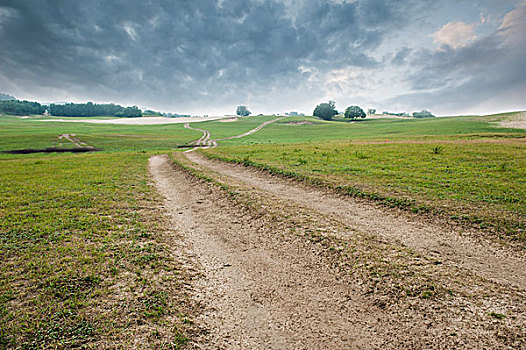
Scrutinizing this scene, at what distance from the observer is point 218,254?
690 cm

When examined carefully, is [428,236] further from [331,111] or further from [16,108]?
[16,108]

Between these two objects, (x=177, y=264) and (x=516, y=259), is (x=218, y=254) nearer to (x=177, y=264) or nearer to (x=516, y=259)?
(x=177, y=264)

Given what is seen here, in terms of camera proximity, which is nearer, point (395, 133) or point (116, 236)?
point (116, 236)

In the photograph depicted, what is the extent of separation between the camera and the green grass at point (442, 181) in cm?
823

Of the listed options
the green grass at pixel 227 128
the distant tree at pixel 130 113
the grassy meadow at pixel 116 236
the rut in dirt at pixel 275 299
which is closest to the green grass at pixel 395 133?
the green grass at pixel 227 128

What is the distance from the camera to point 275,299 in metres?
5.02

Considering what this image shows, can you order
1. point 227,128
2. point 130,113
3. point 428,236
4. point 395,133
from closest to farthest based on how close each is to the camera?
point 428,236 → point 395,133 → point 227,128 → point 130,113

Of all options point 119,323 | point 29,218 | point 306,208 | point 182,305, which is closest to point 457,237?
point 306,208

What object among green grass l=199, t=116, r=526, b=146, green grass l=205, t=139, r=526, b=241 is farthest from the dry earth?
green grass l=205, t=139, r=526, b=241

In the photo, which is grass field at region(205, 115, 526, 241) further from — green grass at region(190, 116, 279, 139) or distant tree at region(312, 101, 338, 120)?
distant tree at region(312, 101, 338, 120)

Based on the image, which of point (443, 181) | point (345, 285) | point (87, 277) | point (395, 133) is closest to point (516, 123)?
point (395, 133)

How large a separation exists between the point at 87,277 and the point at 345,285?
19.9 ft

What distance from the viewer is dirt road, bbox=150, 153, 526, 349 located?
405cm

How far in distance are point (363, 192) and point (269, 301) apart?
25.6 feet
